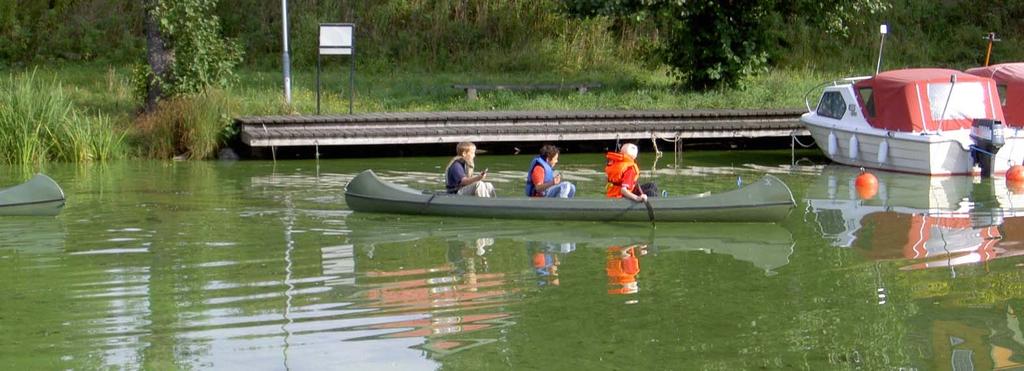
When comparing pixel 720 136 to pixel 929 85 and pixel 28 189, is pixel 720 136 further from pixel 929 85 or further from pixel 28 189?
pixel 28 189

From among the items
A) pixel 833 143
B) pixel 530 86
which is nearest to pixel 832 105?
pixel 833 143

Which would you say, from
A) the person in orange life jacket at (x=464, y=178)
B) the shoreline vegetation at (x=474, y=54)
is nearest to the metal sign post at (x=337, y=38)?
the shoreline vegetation at (x=474, y=54)

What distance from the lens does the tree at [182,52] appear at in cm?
2308

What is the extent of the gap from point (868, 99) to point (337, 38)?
8.87 metres

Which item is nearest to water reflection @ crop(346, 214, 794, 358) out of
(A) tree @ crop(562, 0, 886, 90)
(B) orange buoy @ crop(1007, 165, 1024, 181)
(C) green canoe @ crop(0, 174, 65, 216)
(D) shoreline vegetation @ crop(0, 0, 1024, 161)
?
(C) green canoe @ crop(0, 174, 65, 216)

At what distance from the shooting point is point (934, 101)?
70.1ft

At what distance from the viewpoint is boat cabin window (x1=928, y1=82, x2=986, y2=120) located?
69.9 feet

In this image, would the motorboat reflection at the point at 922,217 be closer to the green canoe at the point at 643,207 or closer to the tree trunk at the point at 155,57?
the green canoe at the point at 643,207

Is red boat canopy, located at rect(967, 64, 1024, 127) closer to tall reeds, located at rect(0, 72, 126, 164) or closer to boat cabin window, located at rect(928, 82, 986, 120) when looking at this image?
boat cabin window, located at rect(928, 82, 986, 120)

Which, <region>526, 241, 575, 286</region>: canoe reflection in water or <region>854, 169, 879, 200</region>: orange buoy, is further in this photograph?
<region>854, 169, 879, 200</region>: orange buoy

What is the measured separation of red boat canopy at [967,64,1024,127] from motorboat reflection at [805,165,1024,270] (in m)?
2.93

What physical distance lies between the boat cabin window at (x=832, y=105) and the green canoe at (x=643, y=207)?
8.76 m

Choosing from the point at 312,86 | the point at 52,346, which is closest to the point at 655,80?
the point at 312,86

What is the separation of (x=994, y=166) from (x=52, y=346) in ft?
50.2
